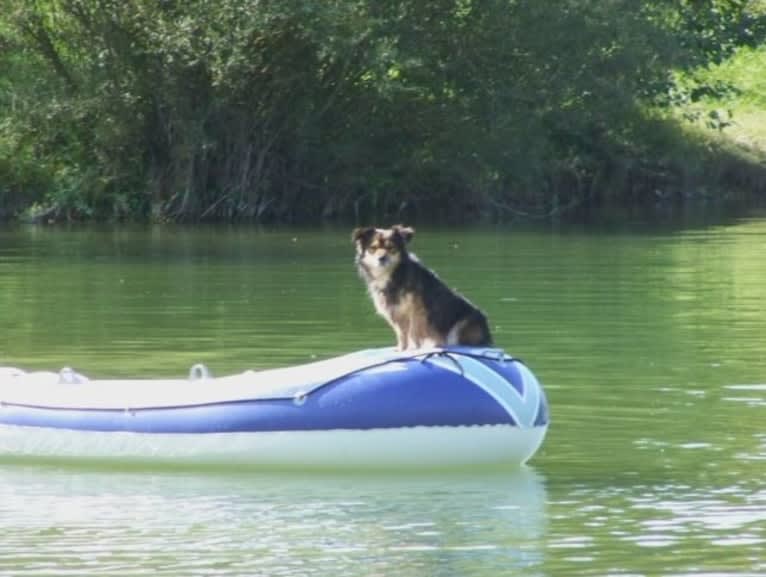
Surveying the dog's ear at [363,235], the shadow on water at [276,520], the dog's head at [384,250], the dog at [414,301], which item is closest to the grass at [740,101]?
the dog's ear at [363,235]

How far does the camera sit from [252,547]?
30.8ft

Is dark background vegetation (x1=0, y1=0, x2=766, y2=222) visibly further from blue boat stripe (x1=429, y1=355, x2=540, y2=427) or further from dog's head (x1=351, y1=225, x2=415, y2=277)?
blue boat stripe (x1=429, y1=355, x2=540, y2=427)

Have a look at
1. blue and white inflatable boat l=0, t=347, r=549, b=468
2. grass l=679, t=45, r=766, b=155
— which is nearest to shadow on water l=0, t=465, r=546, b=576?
blue and white inflatable boat l=0, t=347, r=549, b=468

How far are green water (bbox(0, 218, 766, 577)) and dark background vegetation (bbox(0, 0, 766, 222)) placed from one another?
8880mm

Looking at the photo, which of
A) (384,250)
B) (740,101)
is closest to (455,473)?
(384,250)

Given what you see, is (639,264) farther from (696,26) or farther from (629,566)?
(696,26)

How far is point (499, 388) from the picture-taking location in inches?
427

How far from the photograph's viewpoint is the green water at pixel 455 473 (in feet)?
30.5

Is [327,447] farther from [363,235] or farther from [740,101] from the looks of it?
[740,101]

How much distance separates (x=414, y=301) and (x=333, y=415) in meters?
0.92

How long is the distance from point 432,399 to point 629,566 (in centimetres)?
208

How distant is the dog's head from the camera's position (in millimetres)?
11570

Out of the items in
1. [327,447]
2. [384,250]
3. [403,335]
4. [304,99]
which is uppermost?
[304,99]

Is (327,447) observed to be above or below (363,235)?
below
